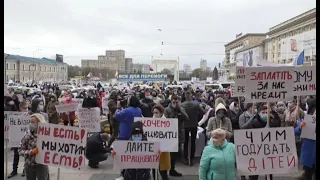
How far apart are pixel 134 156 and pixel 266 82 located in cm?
216

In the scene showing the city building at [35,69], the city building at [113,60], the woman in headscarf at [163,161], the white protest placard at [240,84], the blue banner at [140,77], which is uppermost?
the city building at [113,60]

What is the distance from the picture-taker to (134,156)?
5.46 metres

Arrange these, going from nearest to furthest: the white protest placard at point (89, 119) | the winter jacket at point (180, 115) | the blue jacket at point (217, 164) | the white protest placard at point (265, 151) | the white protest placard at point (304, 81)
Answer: the blue jacket at point (217, 164) → the white protest placard at point (265, 151) → the white protest placard at point (304, 81) → the winter jacket at point (180, 115) → the white protest placard at point (89, 119)

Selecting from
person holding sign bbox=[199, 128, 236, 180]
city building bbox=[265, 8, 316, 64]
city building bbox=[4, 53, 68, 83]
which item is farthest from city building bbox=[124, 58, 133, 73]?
person holding sign bbox=[199, 128, 236, 180]

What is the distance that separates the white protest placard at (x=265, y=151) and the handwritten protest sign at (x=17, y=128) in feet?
12.9

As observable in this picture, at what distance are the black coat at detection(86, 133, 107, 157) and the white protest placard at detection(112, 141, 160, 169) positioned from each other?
2.91 meters

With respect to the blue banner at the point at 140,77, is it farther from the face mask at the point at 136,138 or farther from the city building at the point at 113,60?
the city building at the point at 113,60

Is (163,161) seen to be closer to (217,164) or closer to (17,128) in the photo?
(217,164)

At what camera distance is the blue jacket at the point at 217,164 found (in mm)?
4570

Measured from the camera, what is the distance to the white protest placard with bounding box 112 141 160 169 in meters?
5.46

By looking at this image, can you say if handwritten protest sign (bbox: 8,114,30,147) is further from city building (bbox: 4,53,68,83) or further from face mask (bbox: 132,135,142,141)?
city building (bbox: 4,53,68,83)

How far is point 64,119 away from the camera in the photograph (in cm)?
1164

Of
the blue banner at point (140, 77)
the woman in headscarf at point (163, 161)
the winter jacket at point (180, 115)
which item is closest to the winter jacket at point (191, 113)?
the winter jacket at point (180, 115)
